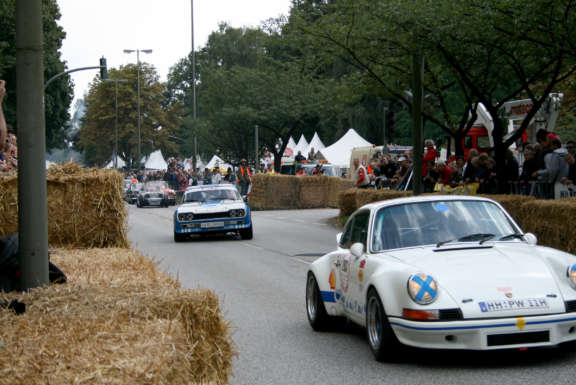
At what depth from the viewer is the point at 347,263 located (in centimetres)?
857

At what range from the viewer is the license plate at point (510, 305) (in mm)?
6797

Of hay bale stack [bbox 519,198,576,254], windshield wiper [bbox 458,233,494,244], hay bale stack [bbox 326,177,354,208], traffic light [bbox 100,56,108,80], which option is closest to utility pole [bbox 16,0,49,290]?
windshield wiper [bbox 458,233,494,244]

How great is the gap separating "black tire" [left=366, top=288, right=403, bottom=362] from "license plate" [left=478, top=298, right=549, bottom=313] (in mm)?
790

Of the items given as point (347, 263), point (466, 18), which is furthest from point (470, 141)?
point (347, 263)

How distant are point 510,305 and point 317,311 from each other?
277 centimetres

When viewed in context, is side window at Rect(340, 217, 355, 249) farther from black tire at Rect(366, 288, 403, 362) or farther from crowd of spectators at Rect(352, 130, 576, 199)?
crowd of spectators at Rect(352, 130, 576, 199)

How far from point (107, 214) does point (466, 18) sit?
10.2 metres

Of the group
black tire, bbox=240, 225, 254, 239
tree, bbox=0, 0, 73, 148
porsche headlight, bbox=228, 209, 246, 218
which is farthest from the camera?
tree, bbox=0, 0, 73, 148

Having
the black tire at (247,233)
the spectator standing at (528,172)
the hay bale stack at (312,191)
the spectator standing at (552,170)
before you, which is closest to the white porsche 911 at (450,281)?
the spectator standing at (552,170)

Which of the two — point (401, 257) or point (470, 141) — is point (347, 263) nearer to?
point (401, 257)

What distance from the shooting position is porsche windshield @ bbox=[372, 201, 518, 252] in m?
8.18

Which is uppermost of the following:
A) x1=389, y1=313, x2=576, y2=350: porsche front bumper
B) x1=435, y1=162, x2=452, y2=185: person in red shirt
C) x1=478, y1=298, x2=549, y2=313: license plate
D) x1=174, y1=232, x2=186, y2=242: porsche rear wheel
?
x1=435, y1=162, x2=452, y2=185: person in red shirt

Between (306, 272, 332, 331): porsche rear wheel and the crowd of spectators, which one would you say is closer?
(306, 272, 332, 331): porsche rear wheel

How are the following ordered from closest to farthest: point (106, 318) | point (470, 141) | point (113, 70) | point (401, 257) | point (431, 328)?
point (106, 318), point (431, 328), point (401, 257), point (470, 141), point (113, 70)
